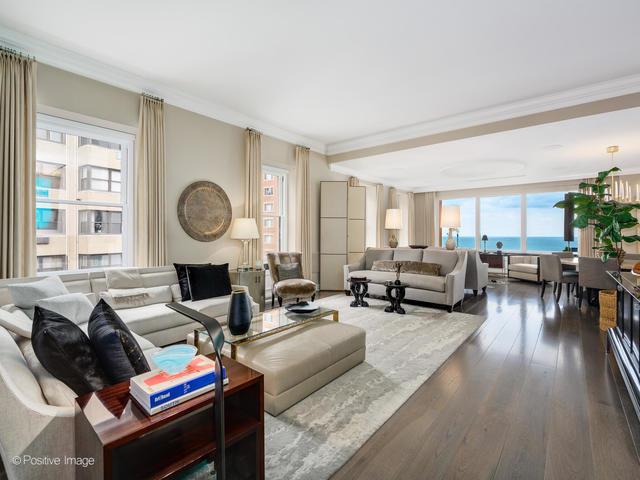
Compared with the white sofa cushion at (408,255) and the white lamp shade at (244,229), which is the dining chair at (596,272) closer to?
the white sofa cushion at (408,255)

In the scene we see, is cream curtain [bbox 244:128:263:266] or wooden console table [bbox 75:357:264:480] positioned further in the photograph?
cream curtain [bbox 244:128:263:266]

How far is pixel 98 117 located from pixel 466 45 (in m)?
3.94

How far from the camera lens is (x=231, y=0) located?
2498mm

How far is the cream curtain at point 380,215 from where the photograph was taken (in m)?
8.66

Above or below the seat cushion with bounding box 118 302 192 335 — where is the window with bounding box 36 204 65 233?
above

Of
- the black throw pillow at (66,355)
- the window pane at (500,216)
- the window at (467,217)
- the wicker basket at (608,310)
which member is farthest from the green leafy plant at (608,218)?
the window at (467,217)

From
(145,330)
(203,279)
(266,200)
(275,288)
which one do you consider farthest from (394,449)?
(266,200)

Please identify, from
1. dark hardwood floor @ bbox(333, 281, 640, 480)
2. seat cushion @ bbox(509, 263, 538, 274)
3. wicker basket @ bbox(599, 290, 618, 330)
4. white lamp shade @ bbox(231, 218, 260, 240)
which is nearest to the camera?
dark hardwood floor @ bbox(333, 281, 640, 480)

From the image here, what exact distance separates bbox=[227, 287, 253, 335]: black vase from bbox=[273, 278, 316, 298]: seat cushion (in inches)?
93.4

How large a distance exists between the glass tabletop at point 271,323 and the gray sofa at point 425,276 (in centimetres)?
241

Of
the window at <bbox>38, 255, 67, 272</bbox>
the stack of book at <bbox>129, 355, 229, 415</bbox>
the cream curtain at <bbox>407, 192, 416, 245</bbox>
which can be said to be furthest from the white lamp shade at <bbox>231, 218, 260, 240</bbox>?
the cream curtain at <bbox>407, 192, 416, 245</bbox>

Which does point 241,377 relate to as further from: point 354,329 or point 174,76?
point 174,76

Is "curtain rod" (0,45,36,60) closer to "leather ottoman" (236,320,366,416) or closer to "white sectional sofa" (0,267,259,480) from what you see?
"white sectional sofa" (0,267,259,480)

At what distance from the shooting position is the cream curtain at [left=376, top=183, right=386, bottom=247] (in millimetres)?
8664
